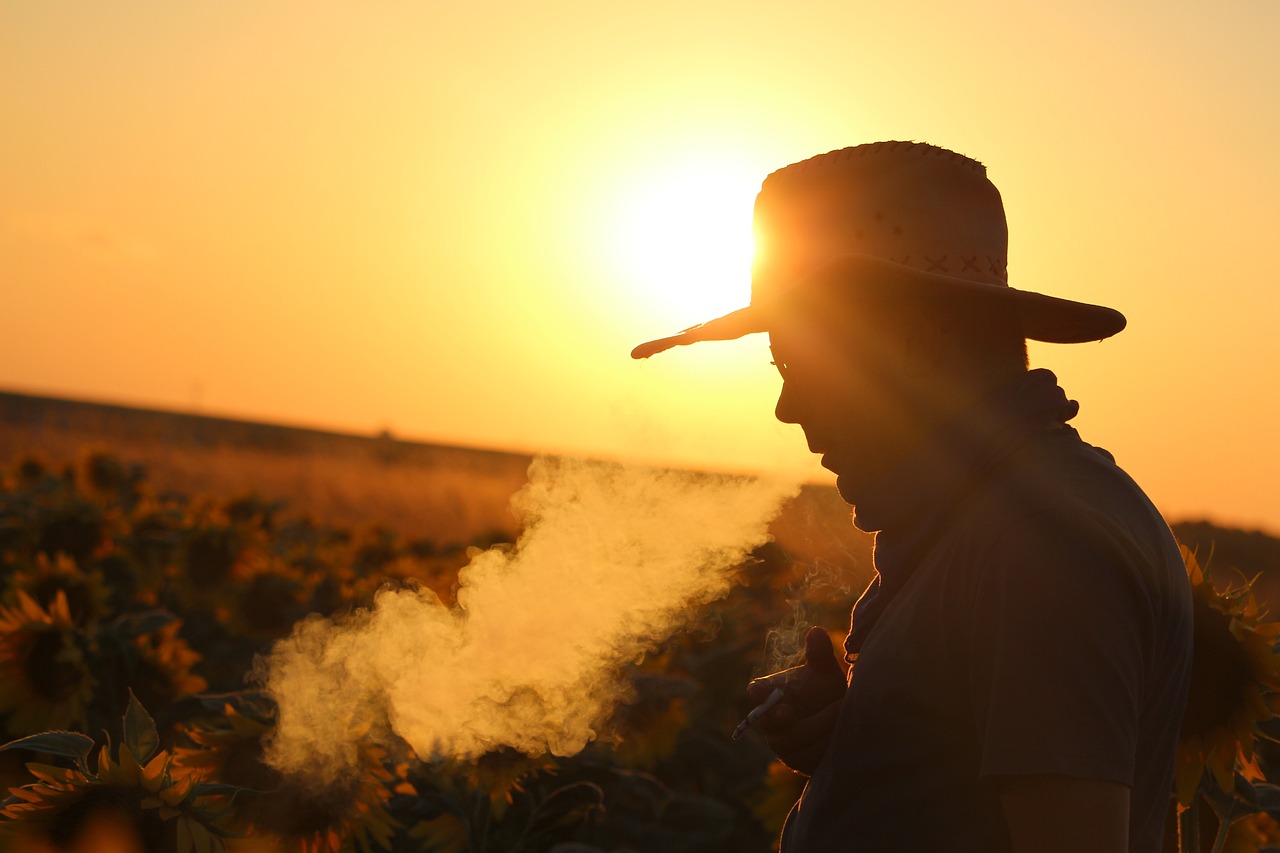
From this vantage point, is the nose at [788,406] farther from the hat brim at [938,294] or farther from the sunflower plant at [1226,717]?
the sunflower plant at [1226,717]

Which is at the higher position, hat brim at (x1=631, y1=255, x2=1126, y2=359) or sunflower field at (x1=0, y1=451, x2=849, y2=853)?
hat brim at (x1=631, y1=255, x2=1126, y2=359)

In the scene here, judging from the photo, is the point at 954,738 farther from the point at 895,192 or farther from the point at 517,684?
the point at 517,684

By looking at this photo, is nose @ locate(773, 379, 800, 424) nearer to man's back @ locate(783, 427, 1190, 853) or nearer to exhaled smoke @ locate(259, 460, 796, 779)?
man's back @ locate(783, 427, 1190, 853)

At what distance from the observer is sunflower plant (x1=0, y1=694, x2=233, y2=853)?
2.68 meters

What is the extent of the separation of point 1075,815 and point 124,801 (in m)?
2.05

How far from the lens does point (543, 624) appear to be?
4070mm

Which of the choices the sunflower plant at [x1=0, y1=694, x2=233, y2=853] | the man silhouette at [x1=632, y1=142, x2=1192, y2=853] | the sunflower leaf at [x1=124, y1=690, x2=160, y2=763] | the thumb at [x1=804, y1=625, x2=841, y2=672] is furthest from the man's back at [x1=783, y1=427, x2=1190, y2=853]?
the sunflower leaf at [x1=124, y1=690, x2=160, y2=763]

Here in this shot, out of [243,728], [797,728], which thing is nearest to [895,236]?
[797,728]

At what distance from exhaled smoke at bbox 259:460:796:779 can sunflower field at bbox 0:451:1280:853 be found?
0.44 feet

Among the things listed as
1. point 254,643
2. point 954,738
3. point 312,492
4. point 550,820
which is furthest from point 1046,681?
point 312,492

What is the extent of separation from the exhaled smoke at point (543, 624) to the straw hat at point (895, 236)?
135 cm

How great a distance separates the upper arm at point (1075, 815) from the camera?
1.63 meters

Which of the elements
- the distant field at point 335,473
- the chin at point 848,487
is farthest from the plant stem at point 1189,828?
the chin at point 848,487

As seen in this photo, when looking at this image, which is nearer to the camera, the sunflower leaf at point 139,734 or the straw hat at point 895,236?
the straw hat at point 895,236
